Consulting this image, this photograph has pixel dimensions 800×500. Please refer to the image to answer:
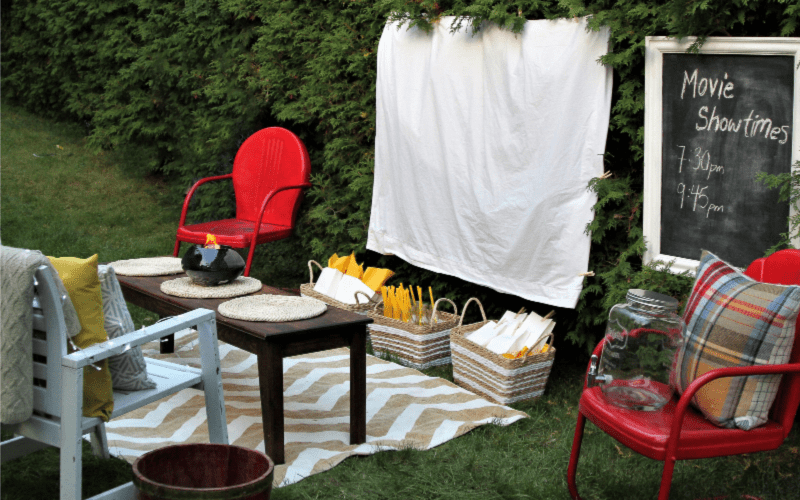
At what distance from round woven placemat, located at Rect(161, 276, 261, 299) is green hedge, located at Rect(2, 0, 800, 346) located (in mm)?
1476

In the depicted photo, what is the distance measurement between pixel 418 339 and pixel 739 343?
6.73ft

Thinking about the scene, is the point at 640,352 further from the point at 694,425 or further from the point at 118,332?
the point at 118,332

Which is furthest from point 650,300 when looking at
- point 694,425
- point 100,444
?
point 100,444

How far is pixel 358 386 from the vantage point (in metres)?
3.13

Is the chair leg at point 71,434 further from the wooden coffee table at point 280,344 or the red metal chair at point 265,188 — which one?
the red metal chair at point 265,188

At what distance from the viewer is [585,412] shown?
8.30 feet

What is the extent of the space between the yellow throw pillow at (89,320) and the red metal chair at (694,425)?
1.49 metres

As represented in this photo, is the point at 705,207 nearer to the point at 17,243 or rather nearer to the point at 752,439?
the point at 752,439

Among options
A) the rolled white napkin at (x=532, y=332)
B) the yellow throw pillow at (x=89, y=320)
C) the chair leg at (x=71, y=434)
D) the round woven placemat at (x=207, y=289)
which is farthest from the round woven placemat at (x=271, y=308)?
the rolled white napkin at (x=532, y=332)

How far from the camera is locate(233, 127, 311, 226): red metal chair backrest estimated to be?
16.9ft

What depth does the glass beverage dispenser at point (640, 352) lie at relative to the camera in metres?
2.50

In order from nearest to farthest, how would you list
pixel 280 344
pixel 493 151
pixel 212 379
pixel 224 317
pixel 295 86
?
pixel 212 379 < pixel 280 344 < pixel 224 317 < pixel 493 151 < pixel 295 86

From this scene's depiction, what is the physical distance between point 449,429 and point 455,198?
1.41m

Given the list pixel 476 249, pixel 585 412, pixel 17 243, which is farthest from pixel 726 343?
pixel 17 243
